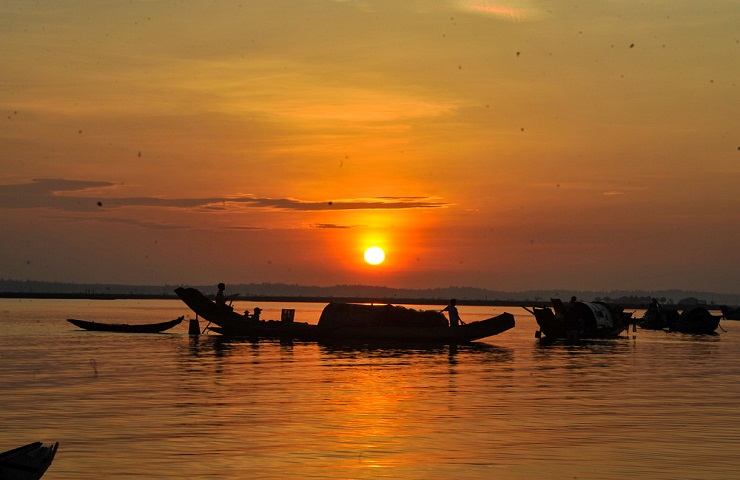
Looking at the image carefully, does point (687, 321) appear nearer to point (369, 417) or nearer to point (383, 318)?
point (383, 318)

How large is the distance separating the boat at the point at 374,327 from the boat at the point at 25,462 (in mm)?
47828

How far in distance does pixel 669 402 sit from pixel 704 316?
7737cm

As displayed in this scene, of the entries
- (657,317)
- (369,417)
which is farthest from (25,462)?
(657,317)

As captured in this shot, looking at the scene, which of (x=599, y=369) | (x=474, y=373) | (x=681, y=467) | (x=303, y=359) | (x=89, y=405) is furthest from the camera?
(x=303, y=359)

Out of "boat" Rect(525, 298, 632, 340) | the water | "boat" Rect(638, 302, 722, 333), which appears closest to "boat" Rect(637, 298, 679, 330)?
"boat" Rect(638, 302, 722, 333)

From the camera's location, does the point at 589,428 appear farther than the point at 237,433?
Yes

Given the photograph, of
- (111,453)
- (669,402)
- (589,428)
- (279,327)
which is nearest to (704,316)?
(279,327)

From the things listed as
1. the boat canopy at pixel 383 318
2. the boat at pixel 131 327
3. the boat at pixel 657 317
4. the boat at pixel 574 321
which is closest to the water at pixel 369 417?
the boat canopy at pixel 383 318

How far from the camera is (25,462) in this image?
16.3m

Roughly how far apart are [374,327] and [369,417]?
1493 inches

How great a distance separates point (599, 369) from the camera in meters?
47.8

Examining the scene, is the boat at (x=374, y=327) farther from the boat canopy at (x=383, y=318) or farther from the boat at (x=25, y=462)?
the boat at (x=25, y=462)

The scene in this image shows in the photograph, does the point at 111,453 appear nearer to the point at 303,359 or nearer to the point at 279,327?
the point at 303,359

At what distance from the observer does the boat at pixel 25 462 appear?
16016mm
